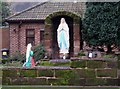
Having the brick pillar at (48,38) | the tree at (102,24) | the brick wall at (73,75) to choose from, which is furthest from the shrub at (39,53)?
the brick wall at (73,75)

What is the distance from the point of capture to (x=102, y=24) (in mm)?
14570

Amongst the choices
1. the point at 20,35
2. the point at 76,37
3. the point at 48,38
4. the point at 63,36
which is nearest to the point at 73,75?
the point at 63,36

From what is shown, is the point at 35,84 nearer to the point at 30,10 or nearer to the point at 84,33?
the point at 84,33

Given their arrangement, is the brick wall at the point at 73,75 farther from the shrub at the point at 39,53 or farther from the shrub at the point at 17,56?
the shrub at the point at 17,56

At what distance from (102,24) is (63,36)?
3.18m

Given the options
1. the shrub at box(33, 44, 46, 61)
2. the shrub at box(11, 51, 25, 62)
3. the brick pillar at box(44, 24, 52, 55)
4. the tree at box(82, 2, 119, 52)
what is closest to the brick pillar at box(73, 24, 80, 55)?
the brick pillar at box(44, 24, 52, 55)

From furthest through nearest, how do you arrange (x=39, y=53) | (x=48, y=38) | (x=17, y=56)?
1. (x=17, y=56)
2. (x=39, y=53)
3. (x=48, y=38)

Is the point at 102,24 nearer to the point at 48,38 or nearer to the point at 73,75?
the point at 48,38

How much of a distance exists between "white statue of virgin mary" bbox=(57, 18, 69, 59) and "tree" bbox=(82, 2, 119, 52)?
2.25 m

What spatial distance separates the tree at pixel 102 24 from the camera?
1409 cm

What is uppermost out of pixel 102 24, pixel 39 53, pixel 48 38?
pixel 102 24

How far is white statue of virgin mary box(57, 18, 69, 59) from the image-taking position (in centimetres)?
1727

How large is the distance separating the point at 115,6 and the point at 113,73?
6359 millimetres

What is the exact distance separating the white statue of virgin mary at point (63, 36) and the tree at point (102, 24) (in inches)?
88.6
